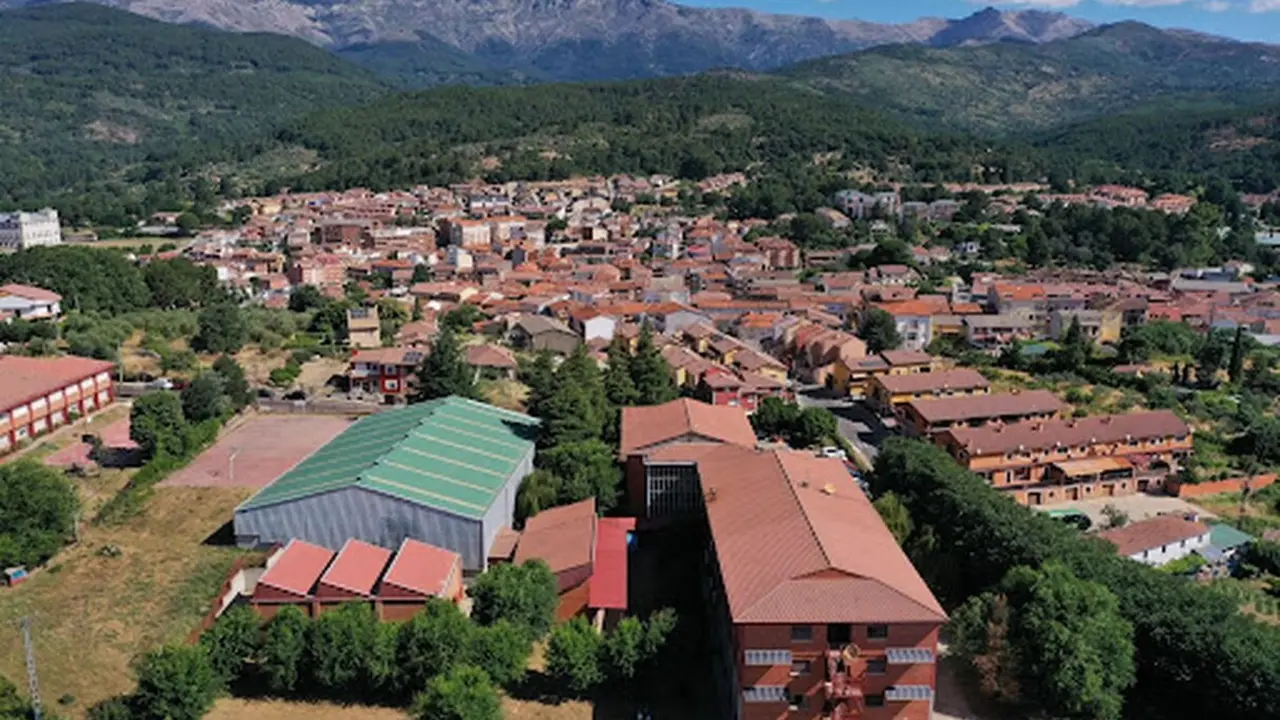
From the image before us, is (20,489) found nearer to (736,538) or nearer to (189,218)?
(736,538)

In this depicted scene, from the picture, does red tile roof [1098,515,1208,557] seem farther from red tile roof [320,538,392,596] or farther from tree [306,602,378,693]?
tree [306,602,378,693]

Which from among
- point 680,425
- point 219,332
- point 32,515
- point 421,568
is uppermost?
point 680,425

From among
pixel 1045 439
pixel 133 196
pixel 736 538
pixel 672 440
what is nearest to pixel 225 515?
pixel 672 440

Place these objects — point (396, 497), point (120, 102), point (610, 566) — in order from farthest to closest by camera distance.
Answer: point (120, 102), point (396, 497), point (610, 566)

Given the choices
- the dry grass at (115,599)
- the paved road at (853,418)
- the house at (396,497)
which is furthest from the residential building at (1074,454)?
the dry grass at (115,599)

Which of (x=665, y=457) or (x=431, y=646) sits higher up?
(x=665, y=457)

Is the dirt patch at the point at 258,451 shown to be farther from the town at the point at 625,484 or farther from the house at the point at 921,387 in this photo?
the house at the point at 921,387

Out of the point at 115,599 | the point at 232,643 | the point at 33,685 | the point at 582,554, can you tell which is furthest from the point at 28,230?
the point at 582,554

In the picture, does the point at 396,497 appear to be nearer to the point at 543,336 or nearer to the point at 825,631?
the point at 825,631
